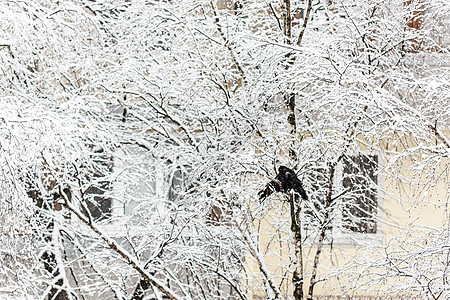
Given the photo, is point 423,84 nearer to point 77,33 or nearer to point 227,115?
point 227,115

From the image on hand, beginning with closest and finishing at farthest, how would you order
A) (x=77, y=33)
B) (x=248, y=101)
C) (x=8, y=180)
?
1. (x=8, y=180)
2. (x=77, y=33)
3. (x=248, y=101)

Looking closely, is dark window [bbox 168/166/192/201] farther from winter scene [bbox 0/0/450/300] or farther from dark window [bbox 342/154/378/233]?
dark window [bbox 342/154/378/233]

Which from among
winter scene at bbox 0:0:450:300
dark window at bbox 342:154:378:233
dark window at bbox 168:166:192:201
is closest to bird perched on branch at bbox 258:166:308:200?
winter scene at bbox 0:0:450:300

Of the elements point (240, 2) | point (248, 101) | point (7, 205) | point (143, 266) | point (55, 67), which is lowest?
point (143, 266)

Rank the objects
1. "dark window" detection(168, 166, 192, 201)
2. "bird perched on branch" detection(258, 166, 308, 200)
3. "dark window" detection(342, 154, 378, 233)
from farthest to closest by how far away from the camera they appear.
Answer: "dark window" detection(168, 166, 192, 201), "dark window" detection(342, 154, 378, 233), "bird perched on branch" detection(258, 166, 308, 200)

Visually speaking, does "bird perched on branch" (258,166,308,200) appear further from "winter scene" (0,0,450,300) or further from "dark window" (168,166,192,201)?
"dark window" (168,166,192,201)

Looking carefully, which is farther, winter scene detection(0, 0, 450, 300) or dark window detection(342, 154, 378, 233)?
dark window detection(342, 154, 378, 233)

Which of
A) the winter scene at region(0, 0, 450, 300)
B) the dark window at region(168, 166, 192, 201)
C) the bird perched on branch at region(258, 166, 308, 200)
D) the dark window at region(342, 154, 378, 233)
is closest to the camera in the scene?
the winter scene at region(0, 0, 450, 300)

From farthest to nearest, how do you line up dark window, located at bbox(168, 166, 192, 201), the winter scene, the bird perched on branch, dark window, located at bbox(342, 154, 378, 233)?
dark window, located at bbox(168, 166, 192, 201) < dark window, located at bbox(342, 154, 378, 233) < the bird perched on branch < the winter scene

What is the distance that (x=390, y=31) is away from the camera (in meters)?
7.86

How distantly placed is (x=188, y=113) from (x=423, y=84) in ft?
14.9

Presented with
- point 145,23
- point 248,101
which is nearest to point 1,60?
point 145,23

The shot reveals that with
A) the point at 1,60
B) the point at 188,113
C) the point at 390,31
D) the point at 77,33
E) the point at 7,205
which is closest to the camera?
the point at 7,205

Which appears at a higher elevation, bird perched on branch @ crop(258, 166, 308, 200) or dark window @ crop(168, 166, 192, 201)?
bird perched on branch @ crop(258, 166, 308, 200)
